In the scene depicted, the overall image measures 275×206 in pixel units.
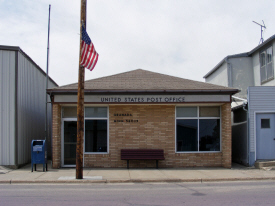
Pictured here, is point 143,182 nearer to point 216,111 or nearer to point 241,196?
point 241,196

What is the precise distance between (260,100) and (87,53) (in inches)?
323

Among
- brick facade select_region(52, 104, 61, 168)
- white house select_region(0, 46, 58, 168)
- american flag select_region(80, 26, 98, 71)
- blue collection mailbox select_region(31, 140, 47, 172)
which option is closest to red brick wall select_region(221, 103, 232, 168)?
american flag select_region(80, 26, 98, 71)

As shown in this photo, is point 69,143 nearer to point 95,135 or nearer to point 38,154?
point 95,135

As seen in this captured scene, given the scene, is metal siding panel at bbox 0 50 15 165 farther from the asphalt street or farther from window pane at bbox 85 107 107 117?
the asphalt street

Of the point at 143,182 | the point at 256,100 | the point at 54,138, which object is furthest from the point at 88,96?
the point at 256,100

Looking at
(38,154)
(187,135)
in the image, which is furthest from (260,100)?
(38,154)

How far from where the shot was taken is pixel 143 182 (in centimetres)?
1130

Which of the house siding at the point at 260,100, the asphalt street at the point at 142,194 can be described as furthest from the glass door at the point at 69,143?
the house siding at the point at 260,100

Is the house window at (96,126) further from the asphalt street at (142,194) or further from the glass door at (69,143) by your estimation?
the asphalt street at (142,194)

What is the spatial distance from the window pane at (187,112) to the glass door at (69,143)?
4918 millimetres

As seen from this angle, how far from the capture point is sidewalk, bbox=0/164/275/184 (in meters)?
11.3

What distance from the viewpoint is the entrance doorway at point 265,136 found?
14398 mm

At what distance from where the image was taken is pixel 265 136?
14.5 meters

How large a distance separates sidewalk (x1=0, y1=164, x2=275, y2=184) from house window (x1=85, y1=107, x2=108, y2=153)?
50.1 inches
